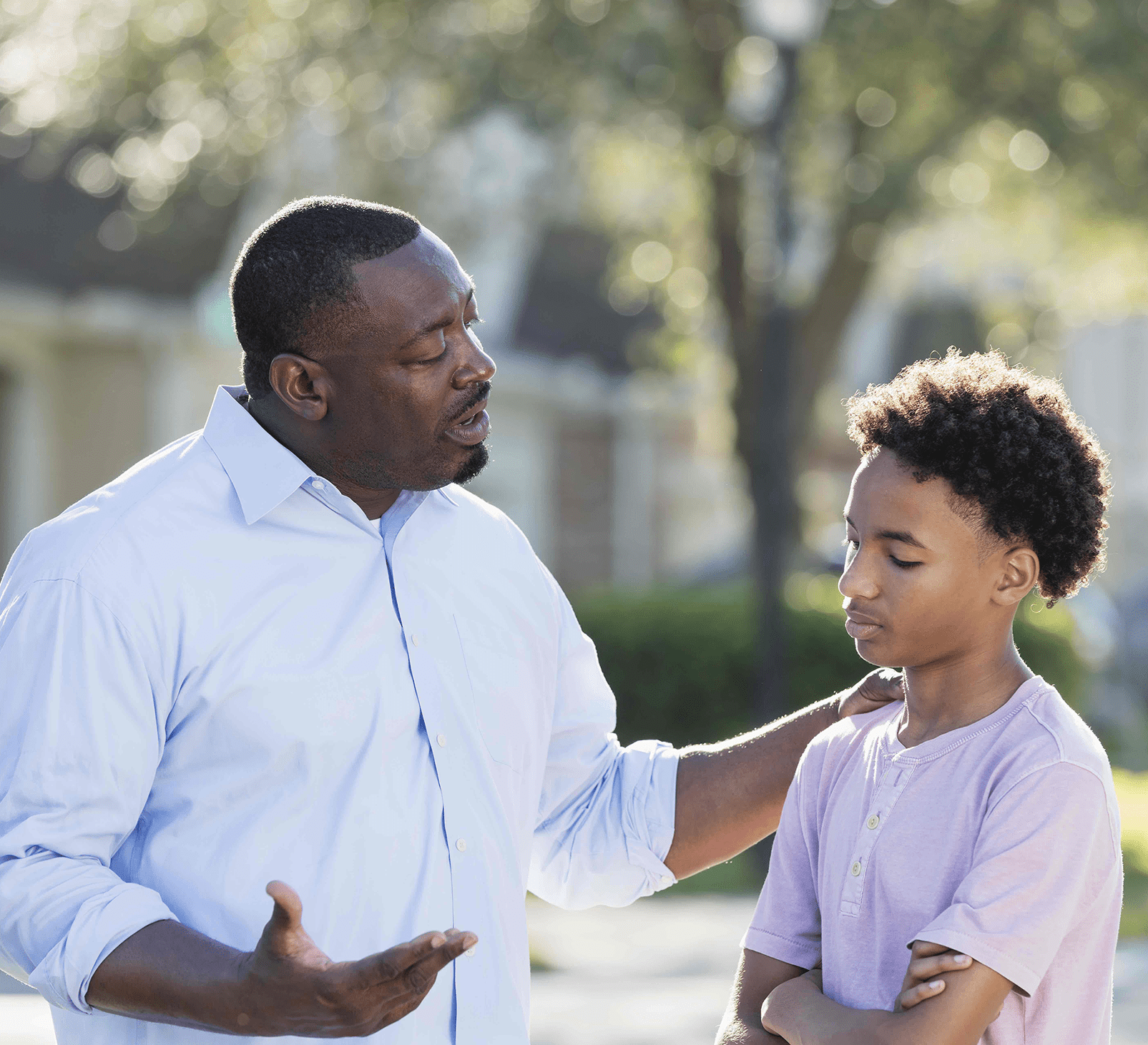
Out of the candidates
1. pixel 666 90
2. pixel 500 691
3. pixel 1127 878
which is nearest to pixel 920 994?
pixel 500 691

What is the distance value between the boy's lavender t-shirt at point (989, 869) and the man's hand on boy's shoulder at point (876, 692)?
0.60 feet

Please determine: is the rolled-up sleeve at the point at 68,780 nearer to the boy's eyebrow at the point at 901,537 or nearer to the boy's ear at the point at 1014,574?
the boy's eyebrow at the point at 901,537

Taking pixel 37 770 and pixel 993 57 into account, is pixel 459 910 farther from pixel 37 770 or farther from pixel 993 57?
pixel 993 57

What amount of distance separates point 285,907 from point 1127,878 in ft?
25.8

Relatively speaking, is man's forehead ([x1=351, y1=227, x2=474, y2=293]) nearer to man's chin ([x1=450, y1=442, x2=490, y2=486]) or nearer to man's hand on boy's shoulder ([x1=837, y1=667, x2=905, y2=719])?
man's chin ([x1=450, y1=442, x2=490, y2=486])

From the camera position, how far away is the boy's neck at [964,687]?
226cm

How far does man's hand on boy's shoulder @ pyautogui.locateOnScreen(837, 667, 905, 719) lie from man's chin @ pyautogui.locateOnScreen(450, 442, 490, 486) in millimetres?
753

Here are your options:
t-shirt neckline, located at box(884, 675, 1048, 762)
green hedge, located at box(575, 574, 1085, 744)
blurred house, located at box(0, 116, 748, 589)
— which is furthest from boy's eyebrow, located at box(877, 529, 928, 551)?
blurred house, located at box(0, 116, 748, 589)

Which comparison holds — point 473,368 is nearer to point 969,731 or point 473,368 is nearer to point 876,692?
point 876,692

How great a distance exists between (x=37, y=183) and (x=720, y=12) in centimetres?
607

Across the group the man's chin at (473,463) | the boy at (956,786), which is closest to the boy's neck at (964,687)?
the boy at (956,786)

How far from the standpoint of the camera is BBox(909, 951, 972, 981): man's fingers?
6.64 ft

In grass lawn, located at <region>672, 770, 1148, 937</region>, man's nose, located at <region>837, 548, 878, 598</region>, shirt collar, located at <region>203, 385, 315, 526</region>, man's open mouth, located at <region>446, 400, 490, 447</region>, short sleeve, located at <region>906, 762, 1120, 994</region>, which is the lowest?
grass lawn, located at <region>672, 770, 1148, 937</region>

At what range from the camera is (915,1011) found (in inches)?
80.4
